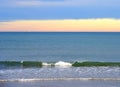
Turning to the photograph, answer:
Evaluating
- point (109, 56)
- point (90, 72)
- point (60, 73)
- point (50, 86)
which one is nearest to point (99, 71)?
point (90, 72)

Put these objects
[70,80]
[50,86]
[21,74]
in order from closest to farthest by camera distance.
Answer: [50,86], [70,80], [21,74]

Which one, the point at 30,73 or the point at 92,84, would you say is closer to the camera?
the point at 92,84

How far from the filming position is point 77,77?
29.8 meters

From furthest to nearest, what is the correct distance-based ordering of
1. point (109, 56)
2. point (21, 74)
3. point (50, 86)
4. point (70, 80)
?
point (109, 56) → point (21, 74) → point (70, 80) → point (50, 86)

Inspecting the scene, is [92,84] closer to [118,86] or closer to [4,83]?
[118,86]

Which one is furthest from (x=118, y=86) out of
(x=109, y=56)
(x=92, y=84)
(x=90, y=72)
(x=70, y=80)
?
(x=109, y=56)

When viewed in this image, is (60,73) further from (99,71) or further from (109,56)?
(109,56)

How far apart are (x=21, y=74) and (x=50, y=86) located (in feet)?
18.5

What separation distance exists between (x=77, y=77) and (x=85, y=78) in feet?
2.08

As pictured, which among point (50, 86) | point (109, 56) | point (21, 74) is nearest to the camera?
point (50, 86)

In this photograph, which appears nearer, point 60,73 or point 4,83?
point 4,83

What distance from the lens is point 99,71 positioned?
1312 inches

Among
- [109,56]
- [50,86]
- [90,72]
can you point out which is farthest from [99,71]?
[109,56]

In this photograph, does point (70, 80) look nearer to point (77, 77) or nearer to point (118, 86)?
point (77, 77)
